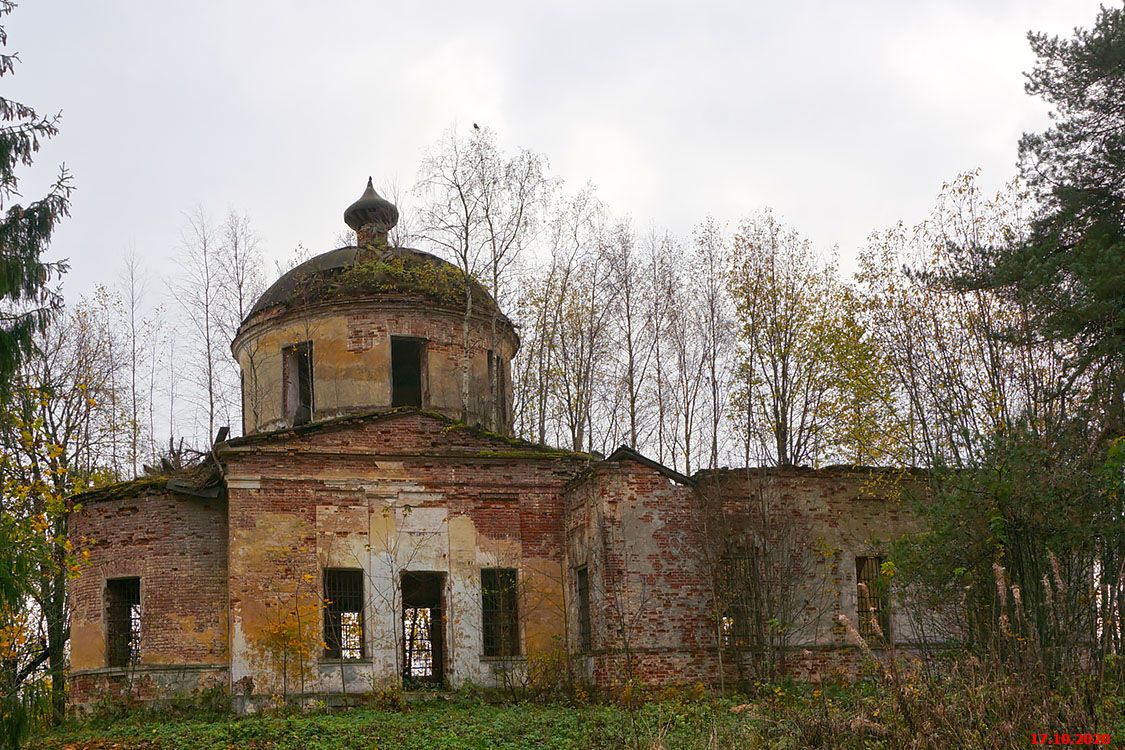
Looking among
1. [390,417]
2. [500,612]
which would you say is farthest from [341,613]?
[390,417]

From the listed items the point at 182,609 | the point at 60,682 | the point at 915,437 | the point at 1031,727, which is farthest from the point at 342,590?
the point at 1031,727

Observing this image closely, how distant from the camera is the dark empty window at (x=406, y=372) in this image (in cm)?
2291

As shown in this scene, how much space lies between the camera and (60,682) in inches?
876

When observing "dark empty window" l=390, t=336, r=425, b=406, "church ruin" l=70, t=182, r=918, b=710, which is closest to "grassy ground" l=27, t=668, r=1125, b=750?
"church ruin" l=70, t=182, r=918, b=710

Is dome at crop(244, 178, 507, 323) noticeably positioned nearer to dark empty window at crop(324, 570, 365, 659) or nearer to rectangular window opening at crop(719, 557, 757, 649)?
dark empty window at crop(324, 570, 365, 659)

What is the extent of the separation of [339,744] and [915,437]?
1142cm

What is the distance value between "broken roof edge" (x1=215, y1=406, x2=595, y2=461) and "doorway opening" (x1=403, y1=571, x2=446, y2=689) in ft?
8.05

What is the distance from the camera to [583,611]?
19.6 metres

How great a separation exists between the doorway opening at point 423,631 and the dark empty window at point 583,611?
2258mm

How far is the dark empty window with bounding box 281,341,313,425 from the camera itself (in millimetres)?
22359

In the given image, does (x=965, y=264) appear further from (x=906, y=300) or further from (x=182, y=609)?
(x=182, y=609)

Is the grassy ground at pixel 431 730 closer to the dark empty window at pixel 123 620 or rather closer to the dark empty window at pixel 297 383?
the dark empty window at pixel 123 620
